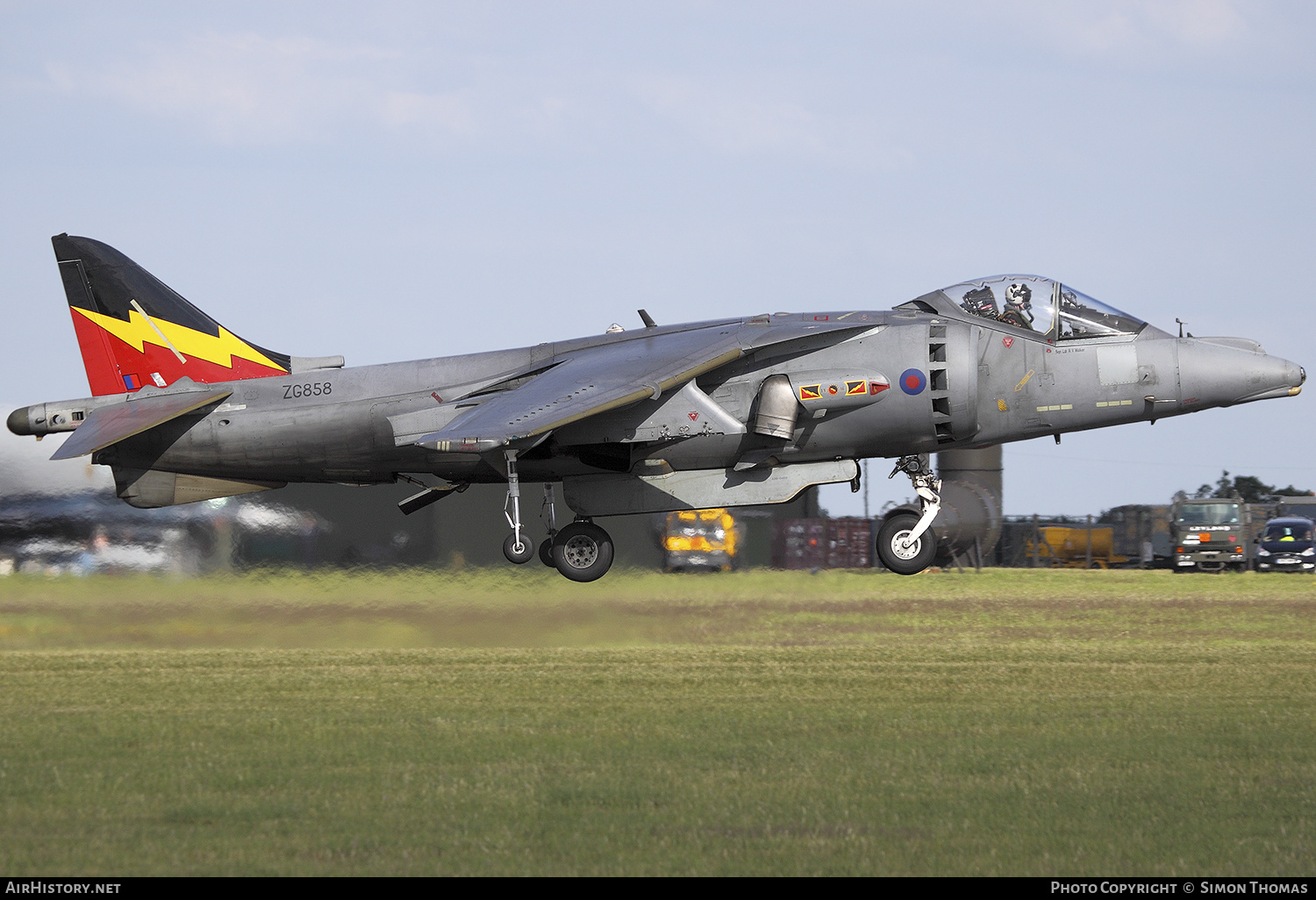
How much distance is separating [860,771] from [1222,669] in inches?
384

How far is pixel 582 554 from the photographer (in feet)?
57.3

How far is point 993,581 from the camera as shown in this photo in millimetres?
36219

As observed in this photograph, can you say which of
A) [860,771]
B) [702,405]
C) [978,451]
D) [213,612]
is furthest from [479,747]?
[978,451]

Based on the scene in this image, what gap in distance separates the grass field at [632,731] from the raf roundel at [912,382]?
3.91 m

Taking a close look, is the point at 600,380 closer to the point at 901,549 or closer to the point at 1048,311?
the point at 901,549

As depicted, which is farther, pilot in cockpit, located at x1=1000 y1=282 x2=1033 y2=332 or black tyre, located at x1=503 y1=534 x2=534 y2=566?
pilot in cockpit, located at x1=1000 y1=282 x2=1033 y2=332

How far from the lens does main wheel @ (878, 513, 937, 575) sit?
56.2 ft

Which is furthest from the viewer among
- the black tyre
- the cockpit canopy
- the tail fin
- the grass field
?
the tail fin

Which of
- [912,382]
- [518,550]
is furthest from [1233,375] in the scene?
[518,550]

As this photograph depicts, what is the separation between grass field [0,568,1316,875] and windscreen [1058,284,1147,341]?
15.3ft

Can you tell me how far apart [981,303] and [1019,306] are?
480mm

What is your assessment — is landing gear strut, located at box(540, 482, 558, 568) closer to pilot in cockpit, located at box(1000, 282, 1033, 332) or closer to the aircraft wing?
the aircraft wing

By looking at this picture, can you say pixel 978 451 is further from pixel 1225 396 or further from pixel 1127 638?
pixel 1225 396

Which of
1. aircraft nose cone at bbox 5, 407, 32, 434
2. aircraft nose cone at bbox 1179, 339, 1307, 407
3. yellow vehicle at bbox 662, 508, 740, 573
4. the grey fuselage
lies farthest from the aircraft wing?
yellow vehicle at bbox 662, 508, 740, 573
